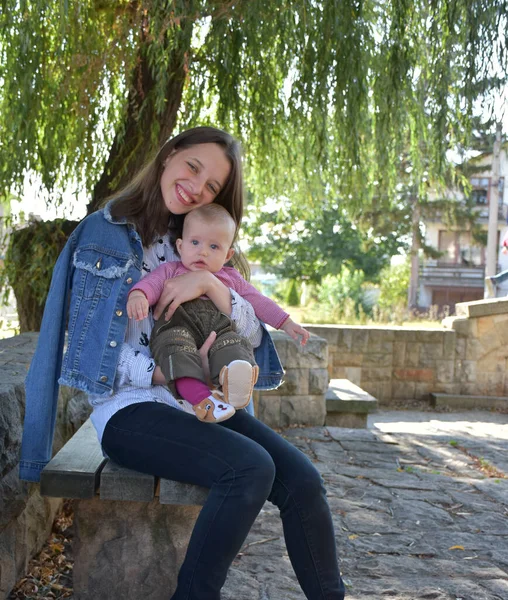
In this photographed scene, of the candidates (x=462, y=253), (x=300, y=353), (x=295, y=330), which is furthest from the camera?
(x=462, y=253)

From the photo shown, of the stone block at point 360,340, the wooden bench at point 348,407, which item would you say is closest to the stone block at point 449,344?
the stone block at point 360,340

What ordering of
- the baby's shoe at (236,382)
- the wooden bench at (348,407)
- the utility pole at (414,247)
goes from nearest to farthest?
the baby's shoe at (236,382) → the wooden bench at (348,407) → the utility pole at (414,247)

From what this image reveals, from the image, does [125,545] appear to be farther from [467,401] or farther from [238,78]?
[467,401]

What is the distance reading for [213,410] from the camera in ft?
6.88

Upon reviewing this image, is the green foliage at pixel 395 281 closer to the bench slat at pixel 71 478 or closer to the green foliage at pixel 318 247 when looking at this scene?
the green foliage at pixel 318 247

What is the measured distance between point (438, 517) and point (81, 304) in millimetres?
2607

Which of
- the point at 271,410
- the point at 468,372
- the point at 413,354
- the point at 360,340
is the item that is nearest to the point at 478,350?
the point at 468,372

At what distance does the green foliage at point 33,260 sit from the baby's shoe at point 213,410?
3.32 meters

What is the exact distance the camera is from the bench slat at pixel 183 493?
2146mm

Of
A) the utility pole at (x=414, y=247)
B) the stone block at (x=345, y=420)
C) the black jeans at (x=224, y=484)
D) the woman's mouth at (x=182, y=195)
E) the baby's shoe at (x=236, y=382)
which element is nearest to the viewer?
the black jeans at (x=224, y=484)

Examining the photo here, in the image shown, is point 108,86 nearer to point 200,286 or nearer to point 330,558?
point 200,286

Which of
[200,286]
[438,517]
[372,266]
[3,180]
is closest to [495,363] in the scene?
[438,517]

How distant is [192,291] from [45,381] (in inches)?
22.9

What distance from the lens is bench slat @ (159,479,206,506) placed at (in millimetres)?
2146
